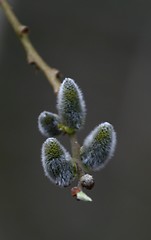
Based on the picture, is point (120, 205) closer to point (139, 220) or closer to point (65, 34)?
point (139, 220)

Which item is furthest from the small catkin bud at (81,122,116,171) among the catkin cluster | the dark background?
the dark background

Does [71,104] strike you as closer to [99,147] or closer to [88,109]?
[99,147]

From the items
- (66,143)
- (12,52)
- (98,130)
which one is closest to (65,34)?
(12,52)

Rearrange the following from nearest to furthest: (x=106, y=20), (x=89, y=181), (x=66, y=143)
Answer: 1. (x=89, y=181)
2. (x=66, y=143)
3. (x=106, y=20)

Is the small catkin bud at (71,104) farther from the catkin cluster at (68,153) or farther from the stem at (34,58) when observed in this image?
the stem at (34,58)

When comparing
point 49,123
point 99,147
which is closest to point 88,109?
point 49,123

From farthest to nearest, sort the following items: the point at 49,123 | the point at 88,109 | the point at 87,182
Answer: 1. the point at 88,109
2. the point at 49,123
3. the point at 87,182

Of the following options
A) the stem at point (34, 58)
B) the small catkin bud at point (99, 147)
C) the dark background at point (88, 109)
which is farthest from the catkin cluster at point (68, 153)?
the dark background at point (88, 109)
